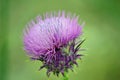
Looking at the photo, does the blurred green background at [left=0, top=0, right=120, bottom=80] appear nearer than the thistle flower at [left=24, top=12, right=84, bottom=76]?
No

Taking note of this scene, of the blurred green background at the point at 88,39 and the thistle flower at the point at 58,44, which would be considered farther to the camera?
the blurred green background at the point at 88,39

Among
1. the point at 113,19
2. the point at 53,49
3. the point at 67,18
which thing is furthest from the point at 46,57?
the point at 113,19

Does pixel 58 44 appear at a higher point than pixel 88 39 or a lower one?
lower

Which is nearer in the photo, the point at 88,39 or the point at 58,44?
the point at 58,44

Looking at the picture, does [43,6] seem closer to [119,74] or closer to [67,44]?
[119,74]
